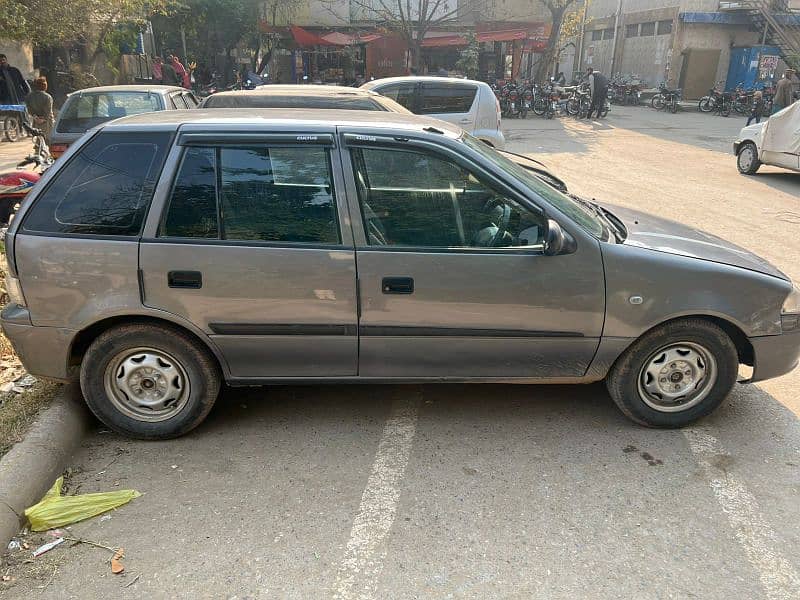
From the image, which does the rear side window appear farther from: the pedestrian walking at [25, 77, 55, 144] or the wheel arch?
the pedestrian walking at [25, 77, 55, 144]

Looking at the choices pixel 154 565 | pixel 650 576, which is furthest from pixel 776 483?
pixel 154 565

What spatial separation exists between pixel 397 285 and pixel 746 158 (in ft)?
37.2

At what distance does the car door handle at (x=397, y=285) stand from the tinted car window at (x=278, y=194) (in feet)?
1.22

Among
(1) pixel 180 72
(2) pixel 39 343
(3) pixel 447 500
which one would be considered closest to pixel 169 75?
(1) pixel 180 72

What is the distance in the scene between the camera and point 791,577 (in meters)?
2.57

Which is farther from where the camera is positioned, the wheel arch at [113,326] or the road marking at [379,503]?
the wheel arch at [113,326]

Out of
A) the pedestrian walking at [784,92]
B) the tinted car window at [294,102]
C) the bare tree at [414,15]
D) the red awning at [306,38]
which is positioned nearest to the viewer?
the tinted car window at [294,102]

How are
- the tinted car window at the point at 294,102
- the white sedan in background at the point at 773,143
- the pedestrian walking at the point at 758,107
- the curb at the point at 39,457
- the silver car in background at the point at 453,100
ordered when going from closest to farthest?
the curb at the point at 39,457 → the tinted car window at the point at 294,102 → the white sedan in background at the point at 773,143 → the silver car in background at the point at 453,100 → the pedestrian walking at the point at 758,107

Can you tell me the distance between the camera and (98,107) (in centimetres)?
908

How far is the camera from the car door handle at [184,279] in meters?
3.20

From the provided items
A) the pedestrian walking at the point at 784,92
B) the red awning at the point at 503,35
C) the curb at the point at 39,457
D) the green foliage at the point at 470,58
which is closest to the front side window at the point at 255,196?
the curb at the point at 39,457

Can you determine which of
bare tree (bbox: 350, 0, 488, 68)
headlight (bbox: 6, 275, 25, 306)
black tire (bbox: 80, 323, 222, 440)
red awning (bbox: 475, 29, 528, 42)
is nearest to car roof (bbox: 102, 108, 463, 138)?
headlight (bbox: 6, 275, 25, 306)

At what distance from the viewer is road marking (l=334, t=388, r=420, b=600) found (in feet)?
8.43

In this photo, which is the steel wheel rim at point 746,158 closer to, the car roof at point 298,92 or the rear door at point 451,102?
the rear door at point 451,102
